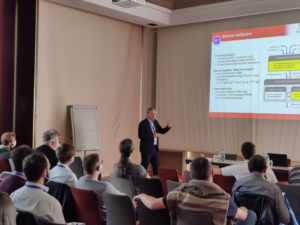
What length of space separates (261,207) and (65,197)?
158 cm

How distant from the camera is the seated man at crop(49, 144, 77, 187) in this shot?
368 cm

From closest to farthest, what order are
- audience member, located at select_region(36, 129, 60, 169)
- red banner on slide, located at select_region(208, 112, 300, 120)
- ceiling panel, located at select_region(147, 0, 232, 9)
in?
audience member, located at select_region(36, 129, 60, 169)
red banner on slide, located at select_region(208, 112, 300, 120)
ceiling panel, located at select_region(147, 0, 232, 9)

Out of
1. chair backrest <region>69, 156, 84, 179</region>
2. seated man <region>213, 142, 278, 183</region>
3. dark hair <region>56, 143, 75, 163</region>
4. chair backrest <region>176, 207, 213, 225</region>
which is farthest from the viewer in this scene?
chair backrest <region>69, 156, 84, 179</region>

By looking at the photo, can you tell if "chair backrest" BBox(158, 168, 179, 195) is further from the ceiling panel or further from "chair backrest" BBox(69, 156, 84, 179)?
the ceiling panel

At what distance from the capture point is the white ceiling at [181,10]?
23.2 ft

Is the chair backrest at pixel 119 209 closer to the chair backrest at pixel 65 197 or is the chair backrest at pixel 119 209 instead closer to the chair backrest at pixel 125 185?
the chair backrest at pixel 65 197

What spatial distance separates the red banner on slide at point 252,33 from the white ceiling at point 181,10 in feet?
0.97

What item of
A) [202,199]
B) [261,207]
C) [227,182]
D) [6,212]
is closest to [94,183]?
[202,199]

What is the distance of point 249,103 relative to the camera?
7.46 metres

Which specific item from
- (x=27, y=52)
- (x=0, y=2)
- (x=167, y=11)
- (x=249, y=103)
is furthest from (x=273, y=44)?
(x=0, y=2)

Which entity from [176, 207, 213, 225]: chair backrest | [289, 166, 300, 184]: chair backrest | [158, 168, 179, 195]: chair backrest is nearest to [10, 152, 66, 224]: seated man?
[176, 207, 213, 225]: chair backrest

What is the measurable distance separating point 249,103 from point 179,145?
1879 millimetres

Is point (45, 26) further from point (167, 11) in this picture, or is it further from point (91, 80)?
point (167, 11)

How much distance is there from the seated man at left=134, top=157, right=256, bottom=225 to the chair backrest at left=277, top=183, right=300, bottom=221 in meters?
1.08
